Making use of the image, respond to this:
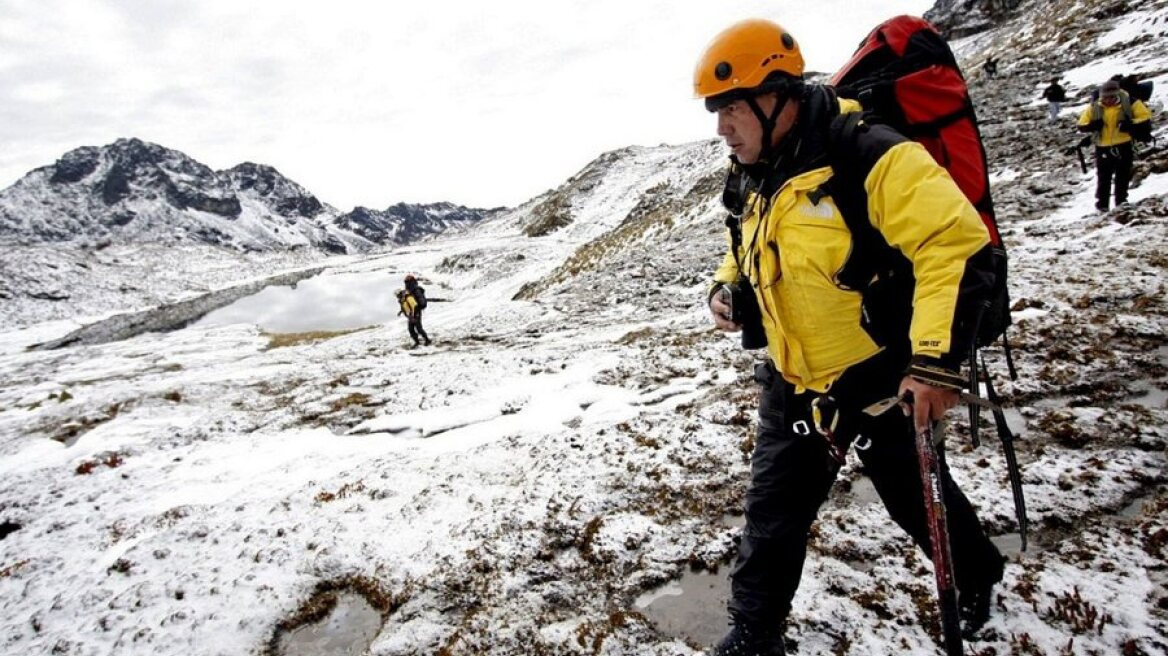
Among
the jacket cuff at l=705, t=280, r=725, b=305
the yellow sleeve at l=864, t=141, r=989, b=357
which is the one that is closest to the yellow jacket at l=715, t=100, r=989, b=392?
the yellow sleeve at l=864, t=141, r=989, b=357

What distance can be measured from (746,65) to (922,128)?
88 centimetres

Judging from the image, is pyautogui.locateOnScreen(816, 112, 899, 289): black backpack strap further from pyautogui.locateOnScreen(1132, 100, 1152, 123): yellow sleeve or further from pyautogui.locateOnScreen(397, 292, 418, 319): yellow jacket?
pyautogui.locateOnScreen(397, 292, 418, 319): yellow jacket

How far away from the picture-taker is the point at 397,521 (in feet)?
20.9

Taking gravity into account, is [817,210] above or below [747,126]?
below

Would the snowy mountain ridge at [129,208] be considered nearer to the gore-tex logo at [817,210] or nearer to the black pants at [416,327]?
the black pants at [416,327]

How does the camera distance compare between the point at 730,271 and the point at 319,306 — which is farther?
the point at 319,306

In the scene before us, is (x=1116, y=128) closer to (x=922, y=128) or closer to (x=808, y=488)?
(x=922, y=128)

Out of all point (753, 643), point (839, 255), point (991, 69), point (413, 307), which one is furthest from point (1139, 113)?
point (991, 69)

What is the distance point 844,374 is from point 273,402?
13.6 metres

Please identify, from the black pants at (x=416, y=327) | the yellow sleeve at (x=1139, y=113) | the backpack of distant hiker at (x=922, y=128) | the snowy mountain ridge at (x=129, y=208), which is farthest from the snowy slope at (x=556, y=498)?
the snowy mountain ridge at (x=129, y=208)

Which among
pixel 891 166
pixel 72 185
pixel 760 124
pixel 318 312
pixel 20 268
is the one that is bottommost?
pixel 318 312

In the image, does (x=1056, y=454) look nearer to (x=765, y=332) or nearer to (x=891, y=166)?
(x=765, y=332)

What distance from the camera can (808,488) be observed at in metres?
3.28

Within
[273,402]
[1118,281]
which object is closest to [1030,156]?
[1118,281]
